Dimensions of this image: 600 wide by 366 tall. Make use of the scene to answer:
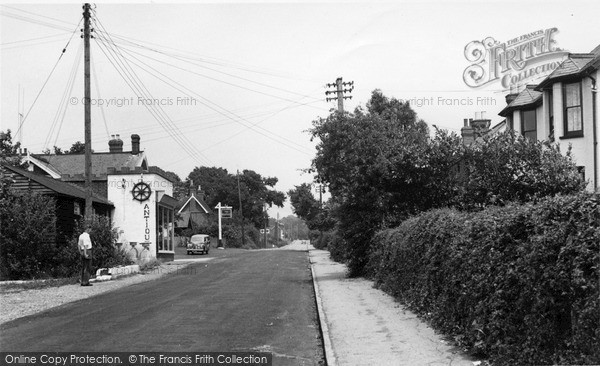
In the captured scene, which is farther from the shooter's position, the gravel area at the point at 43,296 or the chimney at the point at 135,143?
the chimney at the point at 135,143

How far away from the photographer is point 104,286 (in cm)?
2028

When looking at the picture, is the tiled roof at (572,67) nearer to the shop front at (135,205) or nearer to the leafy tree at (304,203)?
the shop front at (135,205)

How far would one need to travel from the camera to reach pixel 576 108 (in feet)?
72.3

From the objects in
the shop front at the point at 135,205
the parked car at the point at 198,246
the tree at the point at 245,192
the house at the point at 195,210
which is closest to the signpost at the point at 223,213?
the house at the point at 195,210

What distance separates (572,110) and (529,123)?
4930 millimetres

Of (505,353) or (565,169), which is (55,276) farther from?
(505,353)

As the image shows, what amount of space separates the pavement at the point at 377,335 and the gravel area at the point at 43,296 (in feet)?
21.1

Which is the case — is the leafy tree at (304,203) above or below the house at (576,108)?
below

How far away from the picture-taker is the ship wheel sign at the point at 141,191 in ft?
103

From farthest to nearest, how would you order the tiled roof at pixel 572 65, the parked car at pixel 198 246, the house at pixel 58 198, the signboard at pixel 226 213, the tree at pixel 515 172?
1. the signboard at pixel 226 213
2. the parked car at pixel 198 246
3. the house at pixel 58 198
4. the tiled roof at pixel 572 65
5. the tree at pixel 515 172

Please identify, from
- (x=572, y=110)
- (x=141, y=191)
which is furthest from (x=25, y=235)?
(x=572, y=110)

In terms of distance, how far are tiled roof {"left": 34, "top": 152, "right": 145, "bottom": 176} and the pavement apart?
28.8m

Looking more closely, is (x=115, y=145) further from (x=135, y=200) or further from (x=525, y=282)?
(x=525, y=282)

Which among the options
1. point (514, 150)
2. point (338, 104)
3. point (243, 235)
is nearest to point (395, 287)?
point (514, 150)
